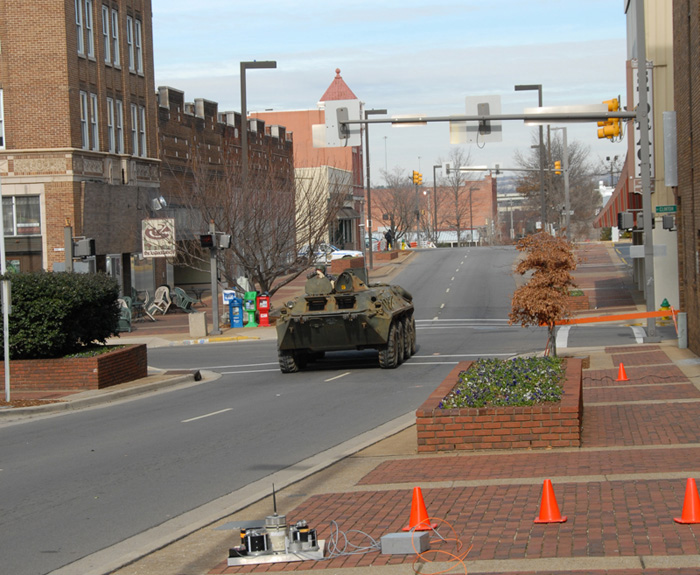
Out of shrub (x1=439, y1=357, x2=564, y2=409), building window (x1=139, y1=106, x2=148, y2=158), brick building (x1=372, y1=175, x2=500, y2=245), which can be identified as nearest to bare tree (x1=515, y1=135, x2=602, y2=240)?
brick building (x1=372, y1=175, x2=500, y2=245)

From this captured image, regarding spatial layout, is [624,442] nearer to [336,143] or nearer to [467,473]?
[467,473]

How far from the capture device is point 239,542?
7.78 m

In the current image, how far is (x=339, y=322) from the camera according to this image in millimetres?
20578

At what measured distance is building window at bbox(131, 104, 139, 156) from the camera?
134 feet

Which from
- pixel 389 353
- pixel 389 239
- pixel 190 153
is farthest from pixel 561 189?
pixel 389 353

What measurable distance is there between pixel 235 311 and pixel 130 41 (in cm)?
1410

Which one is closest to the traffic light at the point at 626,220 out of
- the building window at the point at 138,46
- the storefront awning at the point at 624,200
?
the storefront awning at the point at 624,200

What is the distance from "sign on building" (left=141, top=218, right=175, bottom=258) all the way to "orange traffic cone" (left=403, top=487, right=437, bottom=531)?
2900 cm

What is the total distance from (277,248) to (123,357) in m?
16.0

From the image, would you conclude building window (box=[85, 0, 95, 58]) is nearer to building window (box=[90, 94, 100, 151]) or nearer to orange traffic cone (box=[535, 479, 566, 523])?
building window (box=[90, 94, 100, 151])

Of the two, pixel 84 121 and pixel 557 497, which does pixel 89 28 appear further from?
pixel 557 497

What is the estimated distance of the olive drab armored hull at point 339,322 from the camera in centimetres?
2061

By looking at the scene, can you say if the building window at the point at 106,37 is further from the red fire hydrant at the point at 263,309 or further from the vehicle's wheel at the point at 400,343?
the vehicle's wheel at the point at 400,343

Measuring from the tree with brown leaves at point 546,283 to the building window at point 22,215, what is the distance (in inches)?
875
